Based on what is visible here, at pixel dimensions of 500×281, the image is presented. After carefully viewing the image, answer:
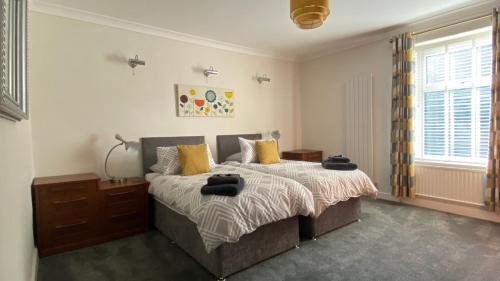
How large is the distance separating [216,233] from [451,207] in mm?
3275

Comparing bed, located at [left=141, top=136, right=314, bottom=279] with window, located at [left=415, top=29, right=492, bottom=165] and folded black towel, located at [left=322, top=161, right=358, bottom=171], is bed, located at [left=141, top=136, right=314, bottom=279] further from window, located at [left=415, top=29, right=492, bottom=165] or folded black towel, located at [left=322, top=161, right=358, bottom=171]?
window, located at [left=415, top=29, right=492, bottom=165]

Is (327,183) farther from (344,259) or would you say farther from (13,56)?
(13,56)

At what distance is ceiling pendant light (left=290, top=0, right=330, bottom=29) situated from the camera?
2.09 meters

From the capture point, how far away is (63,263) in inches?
94.5

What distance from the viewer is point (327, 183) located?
9.27 feet

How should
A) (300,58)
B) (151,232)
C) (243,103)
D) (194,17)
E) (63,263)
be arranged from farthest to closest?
(300,58) → (243,103) → (194,17) → (151,232) → (63,263)

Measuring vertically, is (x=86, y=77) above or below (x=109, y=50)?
below

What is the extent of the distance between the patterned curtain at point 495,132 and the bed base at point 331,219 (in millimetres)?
1489

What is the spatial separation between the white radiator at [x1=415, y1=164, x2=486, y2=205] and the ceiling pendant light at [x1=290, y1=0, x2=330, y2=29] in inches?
108

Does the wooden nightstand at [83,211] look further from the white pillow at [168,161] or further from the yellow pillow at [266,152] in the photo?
the yellow pillow at [266,152]

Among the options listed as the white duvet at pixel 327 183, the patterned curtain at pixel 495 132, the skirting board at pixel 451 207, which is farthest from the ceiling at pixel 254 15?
the skirting board at pixel 451 207

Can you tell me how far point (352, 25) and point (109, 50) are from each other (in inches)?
127

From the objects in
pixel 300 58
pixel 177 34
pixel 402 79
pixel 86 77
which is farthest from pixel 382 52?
pixel 86 77

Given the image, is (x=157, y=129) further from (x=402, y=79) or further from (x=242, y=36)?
(x=402, y=79)
